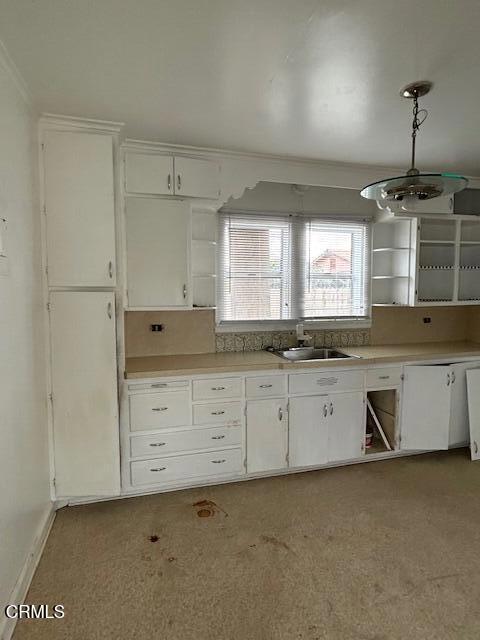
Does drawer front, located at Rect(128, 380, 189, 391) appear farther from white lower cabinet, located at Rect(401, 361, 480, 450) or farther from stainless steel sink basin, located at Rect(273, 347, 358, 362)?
white lower cabinet, located at Rect(401, 361, 480, 450)

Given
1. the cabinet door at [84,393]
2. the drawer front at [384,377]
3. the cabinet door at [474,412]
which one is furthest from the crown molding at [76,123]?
the cabinet door at [474,412]

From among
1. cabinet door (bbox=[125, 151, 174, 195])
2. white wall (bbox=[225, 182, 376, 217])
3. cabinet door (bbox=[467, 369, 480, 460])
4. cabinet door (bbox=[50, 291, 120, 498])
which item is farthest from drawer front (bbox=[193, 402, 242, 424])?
cabinet door (bbox=[467, 369, 480, 460])

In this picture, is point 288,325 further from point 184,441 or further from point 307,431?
point 184,441

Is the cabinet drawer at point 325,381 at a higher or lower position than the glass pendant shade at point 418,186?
lower

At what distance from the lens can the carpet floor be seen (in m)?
1.65

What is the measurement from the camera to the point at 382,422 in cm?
336

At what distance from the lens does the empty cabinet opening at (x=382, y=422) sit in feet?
10.5

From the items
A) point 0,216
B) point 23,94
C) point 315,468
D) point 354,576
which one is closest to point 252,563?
point 354,576

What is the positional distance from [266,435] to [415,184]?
77.0 inches

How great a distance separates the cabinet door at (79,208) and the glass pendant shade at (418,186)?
1559 millimetres

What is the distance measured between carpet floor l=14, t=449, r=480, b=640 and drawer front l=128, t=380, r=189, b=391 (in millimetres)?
790

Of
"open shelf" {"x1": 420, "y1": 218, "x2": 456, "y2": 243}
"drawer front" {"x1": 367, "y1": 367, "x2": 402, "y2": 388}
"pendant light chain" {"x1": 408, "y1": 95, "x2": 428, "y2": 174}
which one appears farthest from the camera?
"open shelf" {"x1": 420, "y1": 218, "x2": 456, "y2": 243}

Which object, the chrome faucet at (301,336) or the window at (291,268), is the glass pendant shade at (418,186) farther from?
the chrome faucet at (301,336)

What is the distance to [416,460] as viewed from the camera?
3.28m
